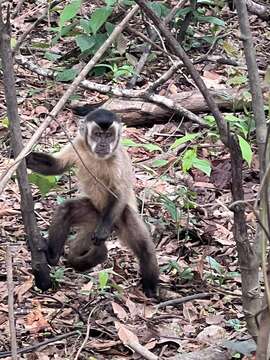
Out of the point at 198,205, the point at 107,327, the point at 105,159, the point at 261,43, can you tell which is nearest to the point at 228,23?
the point at 261,43

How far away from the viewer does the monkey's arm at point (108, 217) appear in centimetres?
582

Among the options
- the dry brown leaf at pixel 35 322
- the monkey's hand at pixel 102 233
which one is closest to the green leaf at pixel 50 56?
the monkey's hand at pixel 102 233

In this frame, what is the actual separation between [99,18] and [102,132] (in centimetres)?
312

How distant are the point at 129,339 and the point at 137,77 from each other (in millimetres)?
4913

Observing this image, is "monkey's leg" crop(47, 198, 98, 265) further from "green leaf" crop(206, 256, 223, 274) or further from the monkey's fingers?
"green leaf" crop(206, 256, 223, 274)

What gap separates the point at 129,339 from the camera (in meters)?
4.77

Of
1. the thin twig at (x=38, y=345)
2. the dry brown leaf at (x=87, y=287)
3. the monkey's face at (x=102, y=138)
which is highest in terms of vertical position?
the monkey's face at (x=102, y=138)

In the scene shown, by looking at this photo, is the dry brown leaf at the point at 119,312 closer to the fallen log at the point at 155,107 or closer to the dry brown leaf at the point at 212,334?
the dry brown leaf at the point at 212,334

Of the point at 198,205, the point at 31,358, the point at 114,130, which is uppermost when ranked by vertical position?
the point at 114,130

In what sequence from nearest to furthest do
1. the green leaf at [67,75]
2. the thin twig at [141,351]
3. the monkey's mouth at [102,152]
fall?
the thin twig at [141,351] < the monkey's mouth at [102,152] < the green leaf at [67,75]

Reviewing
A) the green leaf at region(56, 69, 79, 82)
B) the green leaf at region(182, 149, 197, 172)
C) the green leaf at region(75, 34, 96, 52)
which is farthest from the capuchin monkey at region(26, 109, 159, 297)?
the green leaf at region(75, 34, 96, 52)

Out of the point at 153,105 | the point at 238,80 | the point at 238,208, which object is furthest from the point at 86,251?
the point at 238,80

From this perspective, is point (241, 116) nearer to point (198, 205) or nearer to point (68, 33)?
point (198, 205)

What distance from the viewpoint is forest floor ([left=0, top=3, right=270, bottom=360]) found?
5055 millimetres
